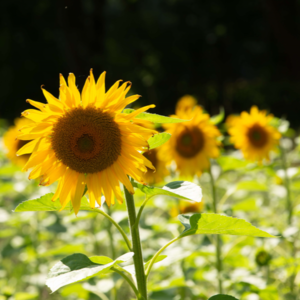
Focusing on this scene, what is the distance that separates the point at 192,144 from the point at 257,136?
574mm

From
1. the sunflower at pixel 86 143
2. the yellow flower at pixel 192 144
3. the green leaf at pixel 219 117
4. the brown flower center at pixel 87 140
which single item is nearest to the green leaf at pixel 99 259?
the sunflower at pixel 86 143

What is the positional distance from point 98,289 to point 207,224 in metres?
1.04

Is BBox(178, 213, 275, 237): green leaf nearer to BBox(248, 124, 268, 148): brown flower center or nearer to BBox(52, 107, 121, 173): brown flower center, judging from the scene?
BBox(52, 107, 121, 173): brown flower center

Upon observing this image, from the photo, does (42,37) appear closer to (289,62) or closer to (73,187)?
(289,62)

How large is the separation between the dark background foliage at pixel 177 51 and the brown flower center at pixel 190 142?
31.5 ft

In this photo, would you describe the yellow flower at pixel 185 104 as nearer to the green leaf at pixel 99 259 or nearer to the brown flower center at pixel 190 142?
the brown flower center at pixel 190 142

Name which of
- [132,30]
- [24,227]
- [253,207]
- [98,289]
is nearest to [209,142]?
[253,207]

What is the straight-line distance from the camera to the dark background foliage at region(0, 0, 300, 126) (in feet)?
38.6

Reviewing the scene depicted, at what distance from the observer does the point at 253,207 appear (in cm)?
200

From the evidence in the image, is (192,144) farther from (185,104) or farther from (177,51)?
(177,51)

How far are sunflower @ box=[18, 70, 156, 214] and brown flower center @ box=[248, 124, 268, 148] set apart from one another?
148 cm

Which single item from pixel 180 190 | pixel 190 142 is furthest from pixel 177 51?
pixel 180 190

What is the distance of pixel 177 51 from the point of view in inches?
558

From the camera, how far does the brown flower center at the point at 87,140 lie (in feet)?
3.48
